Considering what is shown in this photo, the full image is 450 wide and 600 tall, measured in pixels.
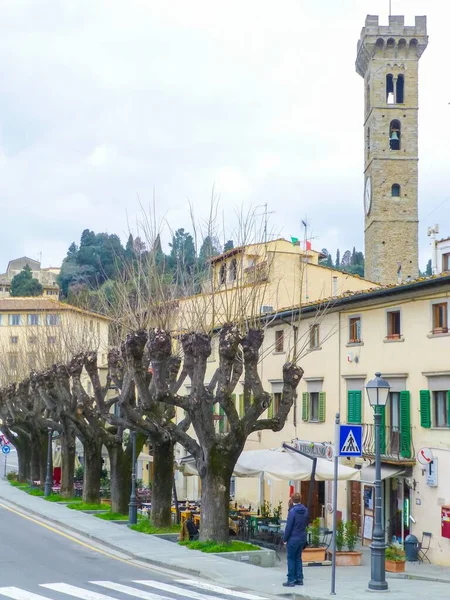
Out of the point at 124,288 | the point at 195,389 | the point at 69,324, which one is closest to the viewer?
the point at 195,389

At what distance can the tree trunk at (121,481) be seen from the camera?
30781 millimetres

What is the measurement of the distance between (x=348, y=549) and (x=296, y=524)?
20.6 feet

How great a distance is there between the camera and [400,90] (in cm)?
8044

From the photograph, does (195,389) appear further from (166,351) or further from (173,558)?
(173,558)

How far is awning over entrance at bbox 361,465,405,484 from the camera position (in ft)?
89.1

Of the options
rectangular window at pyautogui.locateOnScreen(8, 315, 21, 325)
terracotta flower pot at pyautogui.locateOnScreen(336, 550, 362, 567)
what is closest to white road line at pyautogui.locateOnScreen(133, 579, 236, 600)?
terracotta flower pot at pyautogui.locateOnScreen(336, 550, 362, 567)

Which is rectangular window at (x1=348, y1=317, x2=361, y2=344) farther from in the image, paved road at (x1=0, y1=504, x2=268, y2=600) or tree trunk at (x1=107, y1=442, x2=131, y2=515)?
paved road at (x1=0, y1=504, x2=268, y2=600)

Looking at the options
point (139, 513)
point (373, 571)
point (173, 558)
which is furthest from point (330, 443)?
point (373, 571)

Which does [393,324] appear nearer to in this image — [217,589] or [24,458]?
[217,589]

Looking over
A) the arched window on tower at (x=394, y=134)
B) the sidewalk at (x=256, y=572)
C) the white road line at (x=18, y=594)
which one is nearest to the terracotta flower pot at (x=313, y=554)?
the sidewalk at (x=256, y=572)

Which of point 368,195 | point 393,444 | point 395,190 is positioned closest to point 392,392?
point 393,444

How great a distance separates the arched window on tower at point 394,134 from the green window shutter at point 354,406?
5166 cm

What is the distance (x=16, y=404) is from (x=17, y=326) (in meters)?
52.1

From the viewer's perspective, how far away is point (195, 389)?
71.5 ft
